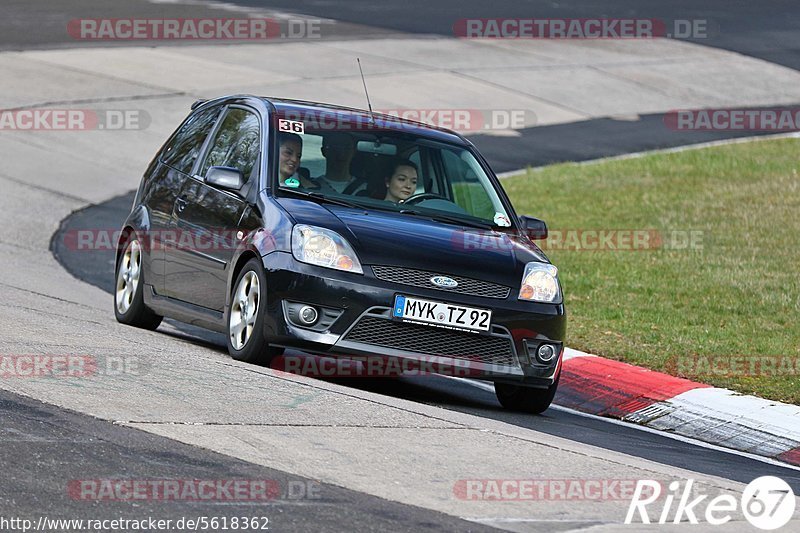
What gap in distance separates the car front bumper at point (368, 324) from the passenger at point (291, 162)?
77cm

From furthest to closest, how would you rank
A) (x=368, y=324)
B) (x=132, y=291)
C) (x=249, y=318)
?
(x=132, y=291)
(x=249, y=318)
(x=368, y=324)

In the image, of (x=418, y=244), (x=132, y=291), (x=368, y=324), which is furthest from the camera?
(x=132, y=291)

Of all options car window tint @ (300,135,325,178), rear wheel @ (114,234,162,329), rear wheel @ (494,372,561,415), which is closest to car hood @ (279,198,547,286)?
car window tint @ (300,135,325,178)

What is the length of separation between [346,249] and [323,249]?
13 centimetres

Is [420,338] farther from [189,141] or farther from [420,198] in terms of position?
[189,141]

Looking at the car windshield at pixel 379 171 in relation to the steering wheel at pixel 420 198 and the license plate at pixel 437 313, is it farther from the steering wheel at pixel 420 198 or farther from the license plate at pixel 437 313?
the license plate at pixel 437 313

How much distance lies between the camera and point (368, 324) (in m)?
8.56

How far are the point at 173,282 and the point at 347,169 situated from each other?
1.51 metres

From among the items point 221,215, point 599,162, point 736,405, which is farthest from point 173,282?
point 599,162

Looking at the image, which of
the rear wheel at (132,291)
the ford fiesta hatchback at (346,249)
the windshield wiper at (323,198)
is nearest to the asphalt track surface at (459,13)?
the rear wheel at (132,291)

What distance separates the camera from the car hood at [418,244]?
8680mm

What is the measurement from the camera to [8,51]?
2580cm

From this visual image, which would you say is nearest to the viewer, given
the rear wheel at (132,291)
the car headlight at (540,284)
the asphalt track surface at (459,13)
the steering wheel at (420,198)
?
the car headlight at (540,284)

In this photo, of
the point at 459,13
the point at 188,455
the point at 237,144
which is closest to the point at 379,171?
the point at 237,144
